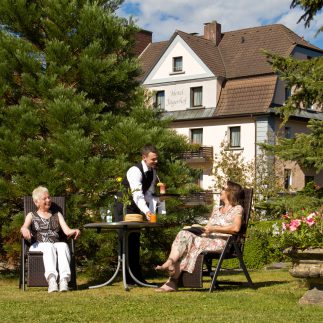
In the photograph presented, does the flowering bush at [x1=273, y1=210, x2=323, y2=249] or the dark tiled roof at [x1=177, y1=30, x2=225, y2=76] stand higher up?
the dark tiled roof at [x1=177, y1=30, x2=225, y2=76]

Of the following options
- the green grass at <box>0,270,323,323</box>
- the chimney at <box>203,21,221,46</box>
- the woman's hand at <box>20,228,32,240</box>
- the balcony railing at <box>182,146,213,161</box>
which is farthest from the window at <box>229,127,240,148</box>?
the woman's hand at <box>20,228,32,240</box>

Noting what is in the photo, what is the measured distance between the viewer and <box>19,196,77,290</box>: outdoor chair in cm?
971

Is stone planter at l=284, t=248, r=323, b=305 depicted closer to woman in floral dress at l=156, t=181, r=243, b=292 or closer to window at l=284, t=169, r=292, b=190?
woman in floral dress at l=156, t=181, r=243, b=292

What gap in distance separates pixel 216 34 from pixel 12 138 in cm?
3750

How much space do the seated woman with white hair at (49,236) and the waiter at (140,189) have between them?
2.67 ft

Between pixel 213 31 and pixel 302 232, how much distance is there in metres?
40.8

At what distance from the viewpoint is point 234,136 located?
44.7 metres

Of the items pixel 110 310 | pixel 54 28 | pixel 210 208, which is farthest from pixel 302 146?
pixel 110 310

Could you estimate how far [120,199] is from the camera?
33.3 ft

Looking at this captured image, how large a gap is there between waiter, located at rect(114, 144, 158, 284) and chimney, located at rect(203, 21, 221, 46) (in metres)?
38.4

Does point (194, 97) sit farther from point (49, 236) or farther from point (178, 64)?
point (49, 236)

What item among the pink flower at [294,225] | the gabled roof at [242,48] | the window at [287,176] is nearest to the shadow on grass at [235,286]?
the pink flower at [294,225]

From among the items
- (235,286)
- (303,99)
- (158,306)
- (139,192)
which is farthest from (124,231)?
(303,99)

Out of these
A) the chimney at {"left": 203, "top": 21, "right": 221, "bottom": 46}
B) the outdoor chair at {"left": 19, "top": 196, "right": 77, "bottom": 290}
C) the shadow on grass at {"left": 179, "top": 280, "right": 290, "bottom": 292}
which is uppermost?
the chimney at {"left": 203, "top": 21, "right": 221, "bottom": 46}
